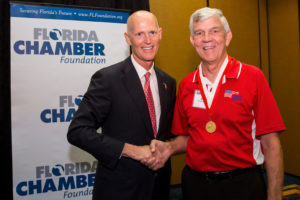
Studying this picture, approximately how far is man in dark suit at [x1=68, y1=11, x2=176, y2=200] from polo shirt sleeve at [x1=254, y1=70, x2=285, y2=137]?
A: 0.60 m

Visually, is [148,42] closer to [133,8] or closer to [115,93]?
[115,93]

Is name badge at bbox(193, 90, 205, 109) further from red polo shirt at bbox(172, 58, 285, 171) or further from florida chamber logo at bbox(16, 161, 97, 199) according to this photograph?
florida chamber logo at bbox(16, 161, 97, 199)

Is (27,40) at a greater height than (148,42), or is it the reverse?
(27,40)

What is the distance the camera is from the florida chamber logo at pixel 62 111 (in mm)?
2939

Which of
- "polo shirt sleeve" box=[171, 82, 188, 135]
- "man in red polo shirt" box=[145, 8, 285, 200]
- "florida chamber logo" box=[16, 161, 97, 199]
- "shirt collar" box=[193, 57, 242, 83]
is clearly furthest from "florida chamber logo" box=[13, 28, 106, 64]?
"shirt collar" box=[193, 57, 242, 83]

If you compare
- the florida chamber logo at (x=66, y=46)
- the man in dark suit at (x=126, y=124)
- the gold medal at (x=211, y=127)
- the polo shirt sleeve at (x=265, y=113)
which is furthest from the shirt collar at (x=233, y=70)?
the florida chamber logo at (x=66, y=46)

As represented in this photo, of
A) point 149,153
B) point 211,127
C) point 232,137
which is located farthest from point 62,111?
point 232,137

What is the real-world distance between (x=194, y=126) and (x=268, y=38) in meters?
4.22

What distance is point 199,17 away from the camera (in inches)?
69.8

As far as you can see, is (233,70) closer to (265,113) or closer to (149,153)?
(265,113)

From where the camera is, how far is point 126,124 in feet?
5.59

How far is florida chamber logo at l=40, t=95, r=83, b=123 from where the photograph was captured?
2939 millimetres

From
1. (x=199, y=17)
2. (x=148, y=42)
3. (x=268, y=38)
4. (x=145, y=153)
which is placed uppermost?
(x=268, y=38)
